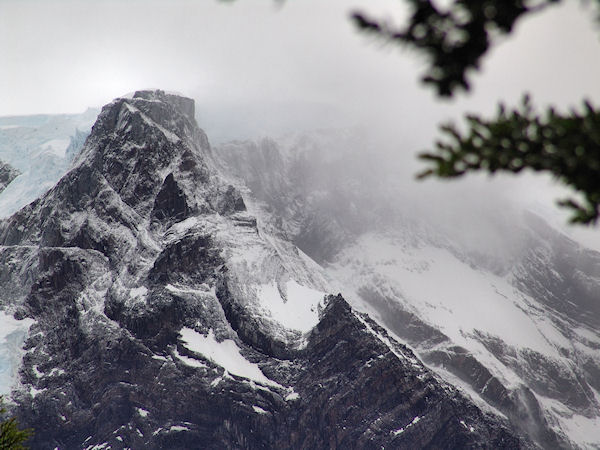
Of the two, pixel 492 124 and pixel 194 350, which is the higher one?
pixel 492 124

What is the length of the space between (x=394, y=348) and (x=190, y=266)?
2108 inches

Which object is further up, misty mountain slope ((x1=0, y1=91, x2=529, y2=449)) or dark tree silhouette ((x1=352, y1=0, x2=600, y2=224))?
dark tree silhouette ((x1=352, y1=0, x2=600, y2=224))

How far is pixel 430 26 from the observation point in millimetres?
7074

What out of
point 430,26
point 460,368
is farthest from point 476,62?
point 460,368

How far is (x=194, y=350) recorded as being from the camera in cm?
14662

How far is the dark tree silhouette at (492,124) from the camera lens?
702 centimetres

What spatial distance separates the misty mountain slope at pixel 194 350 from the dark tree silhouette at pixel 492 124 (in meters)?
138

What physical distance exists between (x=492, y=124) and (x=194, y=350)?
5685 inches

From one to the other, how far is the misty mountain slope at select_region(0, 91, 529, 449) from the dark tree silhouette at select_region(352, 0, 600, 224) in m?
138

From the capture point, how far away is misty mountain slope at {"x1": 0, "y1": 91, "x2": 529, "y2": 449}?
461ft

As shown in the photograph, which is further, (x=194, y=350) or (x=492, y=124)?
(x=194, y=350)

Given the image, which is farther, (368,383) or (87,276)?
(87,276)

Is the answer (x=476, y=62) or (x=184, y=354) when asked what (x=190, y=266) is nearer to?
(x=184, y=354)

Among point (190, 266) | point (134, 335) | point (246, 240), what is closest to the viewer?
point (134, 335)
